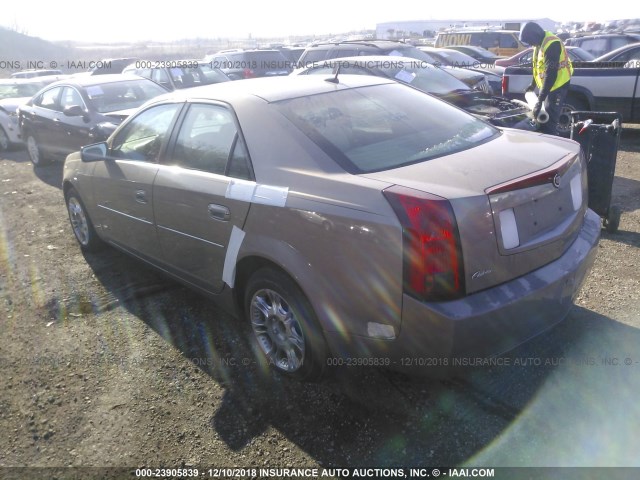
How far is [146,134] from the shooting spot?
14.2 ft

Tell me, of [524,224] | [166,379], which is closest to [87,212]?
[166,379]

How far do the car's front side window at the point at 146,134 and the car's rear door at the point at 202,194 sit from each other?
218 millimetres

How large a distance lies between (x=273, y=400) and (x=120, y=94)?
23.1 ft

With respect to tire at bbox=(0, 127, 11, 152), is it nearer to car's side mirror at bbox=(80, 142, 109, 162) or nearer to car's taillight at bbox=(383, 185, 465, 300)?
car's side mirror at bbox=(80, 142, 109, 162)

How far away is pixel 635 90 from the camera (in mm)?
9125

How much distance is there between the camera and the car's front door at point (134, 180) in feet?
13.3

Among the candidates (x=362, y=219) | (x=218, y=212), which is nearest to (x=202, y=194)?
(x=218, y=212)

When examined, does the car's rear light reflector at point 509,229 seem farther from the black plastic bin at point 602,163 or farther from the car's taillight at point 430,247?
the black plastic bin at point 602,163

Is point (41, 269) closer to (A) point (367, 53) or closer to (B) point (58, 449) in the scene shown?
(B) point (58, 449)

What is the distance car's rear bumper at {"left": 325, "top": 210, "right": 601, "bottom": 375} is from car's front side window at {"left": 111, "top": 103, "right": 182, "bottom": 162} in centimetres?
211

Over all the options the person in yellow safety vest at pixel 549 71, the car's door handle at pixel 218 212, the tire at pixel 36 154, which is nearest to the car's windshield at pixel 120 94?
the tire at pixel 36 154

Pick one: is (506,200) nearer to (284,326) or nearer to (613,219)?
(284,326)

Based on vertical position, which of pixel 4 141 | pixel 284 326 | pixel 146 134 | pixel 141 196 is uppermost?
pixel 146 134

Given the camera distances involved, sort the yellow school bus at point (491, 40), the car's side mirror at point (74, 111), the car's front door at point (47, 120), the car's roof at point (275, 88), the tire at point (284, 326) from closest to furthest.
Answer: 1. the tire at point (284, 326)
2. the car's roof at point (275, 88)
3. the car's side mirror at point (74, 111)
4. the car's front door at point (47, 120)
5. the yellow school bus at point (491, 40)
